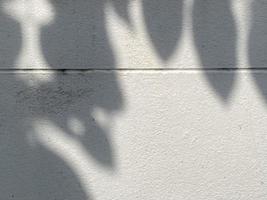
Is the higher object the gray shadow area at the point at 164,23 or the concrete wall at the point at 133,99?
the gray shadow area at the point at 164,23

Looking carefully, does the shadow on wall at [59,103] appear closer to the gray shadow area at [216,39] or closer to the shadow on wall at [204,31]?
the shadow on wall at [204,31]

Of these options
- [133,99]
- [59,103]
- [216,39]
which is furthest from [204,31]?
[59,103]

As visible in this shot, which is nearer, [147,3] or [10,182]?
[147,3]

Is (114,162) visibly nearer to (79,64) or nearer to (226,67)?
(79,64)

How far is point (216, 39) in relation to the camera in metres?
2.95

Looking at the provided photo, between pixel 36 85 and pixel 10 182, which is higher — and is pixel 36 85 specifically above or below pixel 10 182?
above

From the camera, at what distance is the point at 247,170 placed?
3.07 metres

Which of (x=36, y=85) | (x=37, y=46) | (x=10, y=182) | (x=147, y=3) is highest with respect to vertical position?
(x=147, y=3)

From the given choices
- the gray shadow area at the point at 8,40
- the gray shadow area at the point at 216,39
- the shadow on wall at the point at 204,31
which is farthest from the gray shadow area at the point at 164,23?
the gray shadow area at the point at 8,40

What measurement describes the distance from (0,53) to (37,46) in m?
0.23

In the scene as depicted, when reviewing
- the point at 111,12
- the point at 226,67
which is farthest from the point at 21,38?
the point at 226,67

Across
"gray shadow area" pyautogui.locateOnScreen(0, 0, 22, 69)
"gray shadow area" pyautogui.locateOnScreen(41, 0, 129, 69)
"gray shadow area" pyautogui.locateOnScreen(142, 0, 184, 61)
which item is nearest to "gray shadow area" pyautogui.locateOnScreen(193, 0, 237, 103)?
"gray shadow area" pyautogui.locateOnScreen(142, 0, 184, 61)

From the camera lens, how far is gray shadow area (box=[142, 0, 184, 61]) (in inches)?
115

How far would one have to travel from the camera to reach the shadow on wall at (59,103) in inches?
Answer: 117
